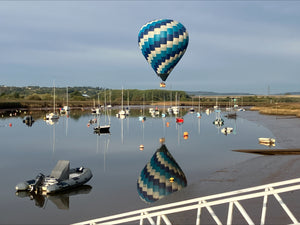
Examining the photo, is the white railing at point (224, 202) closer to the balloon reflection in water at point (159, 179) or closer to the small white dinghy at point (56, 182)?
the balloon reflection in water at point (159, 179)

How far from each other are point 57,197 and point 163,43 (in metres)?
36.5

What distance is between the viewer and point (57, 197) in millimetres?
27016

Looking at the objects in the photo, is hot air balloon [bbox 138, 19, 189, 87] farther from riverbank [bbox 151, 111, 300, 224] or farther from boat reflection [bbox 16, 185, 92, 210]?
boat reflection [bbox 16, 185, 92, 210]

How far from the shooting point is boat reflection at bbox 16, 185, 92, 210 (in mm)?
25609

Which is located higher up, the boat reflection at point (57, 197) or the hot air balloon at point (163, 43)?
the hot air balloon at point (163, 43)

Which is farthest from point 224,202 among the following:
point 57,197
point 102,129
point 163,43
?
point 102,129

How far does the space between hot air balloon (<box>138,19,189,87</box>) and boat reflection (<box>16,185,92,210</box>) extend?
33.7 meters

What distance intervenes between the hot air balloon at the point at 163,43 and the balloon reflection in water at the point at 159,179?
21061mm

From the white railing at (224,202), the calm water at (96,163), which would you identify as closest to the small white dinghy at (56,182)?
the calm water at (96,163)

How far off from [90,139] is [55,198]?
37.9 m

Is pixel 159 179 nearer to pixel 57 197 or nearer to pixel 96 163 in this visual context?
pixel 57 197

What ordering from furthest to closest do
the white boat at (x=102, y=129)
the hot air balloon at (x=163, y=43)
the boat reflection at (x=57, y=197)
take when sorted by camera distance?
the white boat at (x=102, y=129) → the hot air balloon at (x=163, y=43) → the boat reflection at (x=57, y=197)

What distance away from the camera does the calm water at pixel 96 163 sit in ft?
80.0

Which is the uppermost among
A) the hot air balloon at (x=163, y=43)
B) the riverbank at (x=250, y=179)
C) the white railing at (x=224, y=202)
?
the hot air balloon at (x=163, y=43)
